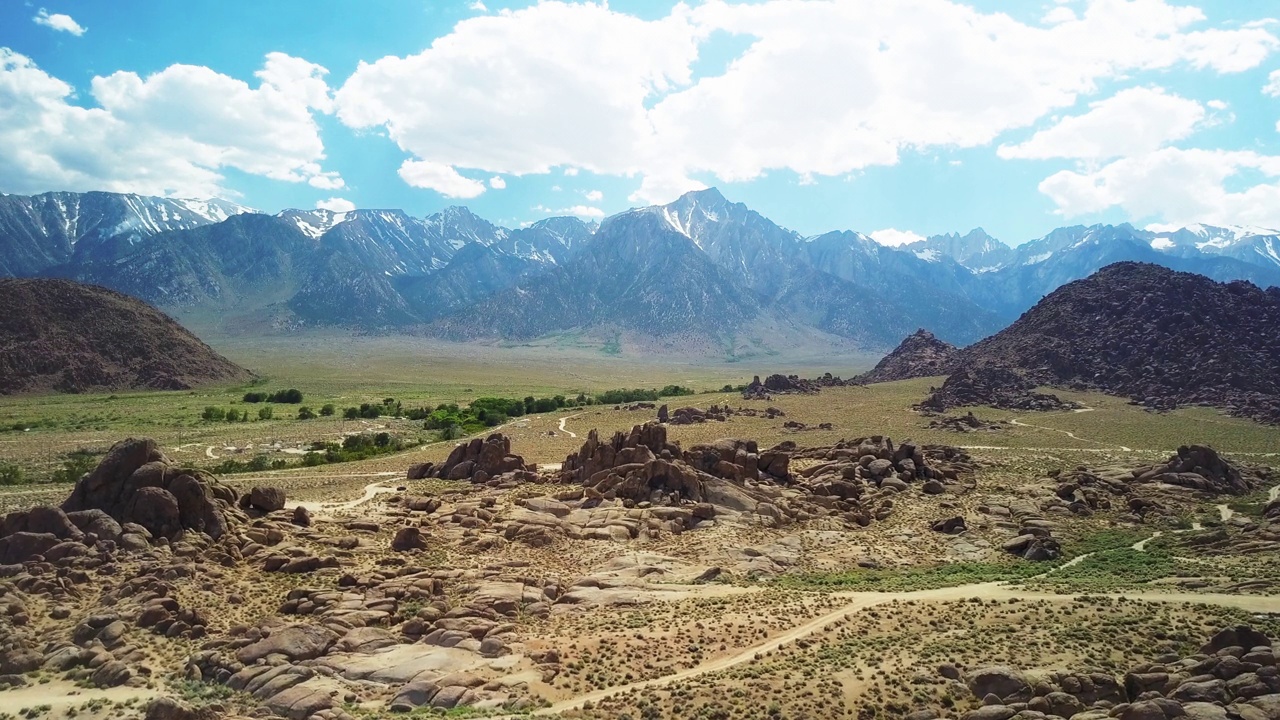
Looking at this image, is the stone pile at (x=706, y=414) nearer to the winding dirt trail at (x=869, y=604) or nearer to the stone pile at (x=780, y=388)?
the stone pile at (x=780, y=388)

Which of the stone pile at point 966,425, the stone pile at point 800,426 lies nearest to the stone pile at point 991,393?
the stone pile at point 966,425

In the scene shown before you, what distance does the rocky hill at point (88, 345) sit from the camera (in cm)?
12700

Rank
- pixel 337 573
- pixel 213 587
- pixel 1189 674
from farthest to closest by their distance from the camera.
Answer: pixel 337 573 → pixel 213 587 → pixel 1189 674

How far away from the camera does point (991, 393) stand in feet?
362

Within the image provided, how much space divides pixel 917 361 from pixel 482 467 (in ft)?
412

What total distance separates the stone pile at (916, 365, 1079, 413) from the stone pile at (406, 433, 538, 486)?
66.3 meters

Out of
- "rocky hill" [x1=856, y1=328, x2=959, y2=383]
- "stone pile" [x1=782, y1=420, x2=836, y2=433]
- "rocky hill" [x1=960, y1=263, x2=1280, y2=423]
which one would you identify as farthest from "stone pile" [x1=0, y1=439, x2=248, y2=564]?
"rocky hill" [x1=856, y1=328, x2=959, y2=383]

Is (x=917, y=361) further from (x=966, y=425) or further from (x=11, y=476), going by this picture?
(x=11, y=476)

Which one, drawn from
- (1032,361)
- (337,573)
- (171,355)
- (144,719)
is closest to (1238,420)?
(1032,361)

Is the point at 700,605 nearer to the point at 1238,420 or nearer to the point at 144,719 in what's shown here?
the point at 144,719

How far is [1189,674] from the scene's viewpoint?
781 inches

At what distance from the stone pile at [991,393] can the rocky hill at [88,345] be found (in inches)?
5205

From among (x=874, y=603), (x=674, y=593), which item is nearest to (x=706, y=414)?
(x=674, y=593)

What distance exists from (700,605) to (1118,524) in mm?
30350
